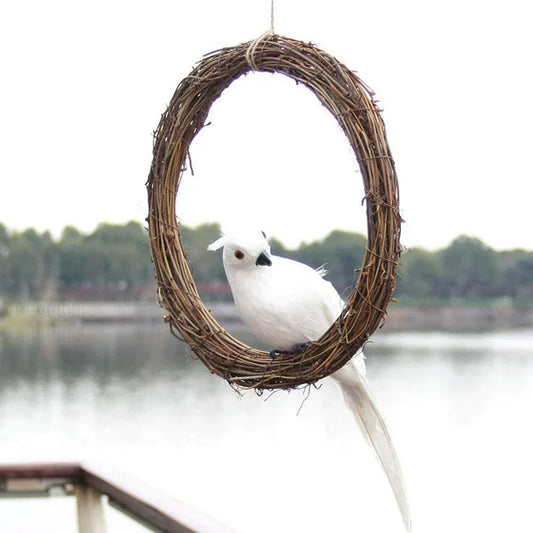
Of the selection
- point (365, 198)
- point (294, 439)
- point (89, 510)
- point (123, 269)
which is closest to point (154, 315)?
point (123, 269)

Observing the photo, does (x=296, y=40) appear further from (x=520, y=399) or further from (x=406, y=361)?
(x=406, y=361)

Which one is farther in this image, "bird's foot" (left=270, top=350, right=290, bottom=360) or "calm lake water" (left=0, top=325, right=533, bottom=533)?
"calm lake water" (left=0, top=325, right=533, bottom=533)

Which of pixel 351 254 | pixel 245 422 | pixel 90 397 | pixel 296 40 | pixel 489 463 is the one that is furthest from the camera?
pixel 90 397

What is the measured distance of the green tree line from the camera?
20047mm

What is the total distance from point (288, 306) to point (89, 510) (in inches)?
35.8

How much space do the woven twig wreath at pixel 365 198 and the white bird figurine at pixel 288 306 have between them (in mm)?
52

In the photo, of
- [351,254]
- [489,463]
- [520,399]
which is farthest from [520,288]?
[351,254]

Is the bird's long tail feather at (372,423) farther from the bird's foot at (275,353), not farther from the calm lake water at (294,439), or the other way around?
the calm lake water at (294,439)

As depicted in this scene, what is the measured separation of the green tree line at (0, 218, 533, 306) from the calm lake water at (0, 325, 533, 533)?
200cm

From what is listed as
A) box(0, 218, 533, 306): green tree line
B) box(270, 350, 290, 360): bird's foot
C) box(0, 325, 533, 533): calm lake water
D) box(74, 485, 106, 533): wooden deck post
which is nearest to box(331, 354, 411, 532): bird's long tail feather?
box(270, 350, 290, 360): bird's foot

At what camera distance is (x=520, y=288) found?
2070cm

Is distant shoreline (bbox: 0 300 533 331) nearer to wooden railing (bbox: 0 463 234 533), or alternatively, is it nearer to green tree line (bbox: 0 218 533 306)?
green tree line (bbox: 0 218 533 306)

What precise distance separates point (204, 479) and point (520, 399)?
7.51 metres

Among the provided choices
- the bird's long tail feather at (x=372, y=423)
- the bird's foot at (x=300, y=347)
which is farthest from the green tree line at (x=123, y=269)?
the bird's foot at (x=300, y=347)
